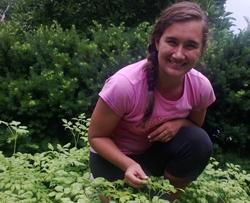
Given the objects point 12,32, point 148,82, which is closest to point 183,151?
point 148,82

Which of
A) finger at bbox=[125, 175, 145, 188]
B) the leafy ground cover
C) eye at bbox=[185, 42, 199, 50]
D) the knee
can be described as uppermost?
eye at bbox=[185, 42, 199, 50]

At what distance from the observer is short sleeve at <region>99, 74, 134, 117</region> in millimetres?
2156

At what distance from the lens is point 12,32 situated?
433cm

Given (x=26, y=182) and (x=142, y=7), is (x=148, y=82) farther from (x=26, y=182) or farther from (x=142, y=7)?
(x=142, y=7)

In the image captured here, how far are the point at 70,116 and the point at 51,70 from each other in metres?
0.37

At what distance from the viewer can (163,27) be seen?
2.19 meters

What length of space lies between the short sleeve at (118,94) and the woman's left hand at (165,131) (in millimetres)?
209

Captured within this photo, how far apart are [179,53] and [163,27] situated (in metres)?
0.14

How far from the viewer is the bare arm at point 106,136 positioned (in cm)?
218

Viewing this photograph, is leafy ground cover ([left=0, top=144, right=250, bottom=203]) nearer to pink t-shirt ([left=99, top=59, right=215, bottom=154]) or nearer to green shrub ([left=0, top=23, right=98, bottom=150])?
pink t-shirt ([left=99, top=59, right=215, bottom=154])

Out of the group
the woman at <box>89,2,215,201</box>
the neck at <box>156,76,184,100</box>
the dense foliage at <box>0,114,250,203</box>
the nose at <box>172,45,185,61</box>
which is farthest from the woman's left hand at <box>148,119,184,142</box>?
the nose at <box>172,45,185,61</box>

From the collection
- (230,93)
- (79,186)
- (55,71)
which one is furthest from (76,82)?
(79,186)

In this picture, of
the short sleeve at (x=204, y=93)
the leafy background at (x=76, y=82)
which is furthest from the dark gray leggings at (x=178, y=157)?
the leafy background at (x=76, y=82)

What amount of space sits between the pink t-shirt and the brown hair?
0.08 ft
